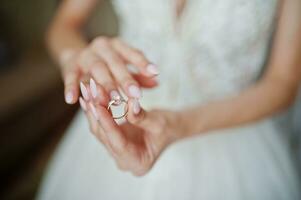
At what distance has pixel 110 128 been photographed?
28cm

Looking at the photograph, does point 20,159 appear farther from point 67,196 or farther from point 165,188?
point 165,188

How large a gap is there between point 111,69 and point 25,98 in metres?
0.66

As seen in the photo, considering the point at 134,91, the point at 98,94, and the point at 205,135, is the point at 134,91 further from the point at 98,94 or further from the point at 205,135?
the point at 205,135

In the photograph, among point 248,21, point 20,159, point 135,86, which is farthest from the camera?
point 20,159

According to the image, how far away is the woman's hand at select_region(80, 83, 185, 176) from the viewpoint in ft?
0.91

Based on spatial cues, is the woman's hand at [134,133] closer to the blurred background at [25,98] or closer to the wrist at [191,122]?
the wrist at [191,122]

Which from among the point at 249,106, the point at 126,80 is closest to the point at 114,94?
the point at 126,80

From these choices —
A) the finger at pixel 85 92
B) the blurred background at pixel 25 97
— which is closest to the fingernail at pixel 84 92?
the finger at pixel 85 92

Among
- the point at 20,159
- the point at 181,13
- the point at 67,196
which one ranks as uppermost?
the point at 181,13

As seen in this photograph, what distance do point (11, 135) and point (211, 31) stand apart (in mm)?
653

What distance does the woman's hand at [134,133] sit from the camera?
0.28 meters

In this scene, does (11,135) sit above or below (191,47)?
below

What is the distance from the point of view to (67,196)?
470 mm

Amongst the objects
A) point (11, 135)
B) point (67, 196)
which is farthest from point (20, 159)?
point (67, 196)
